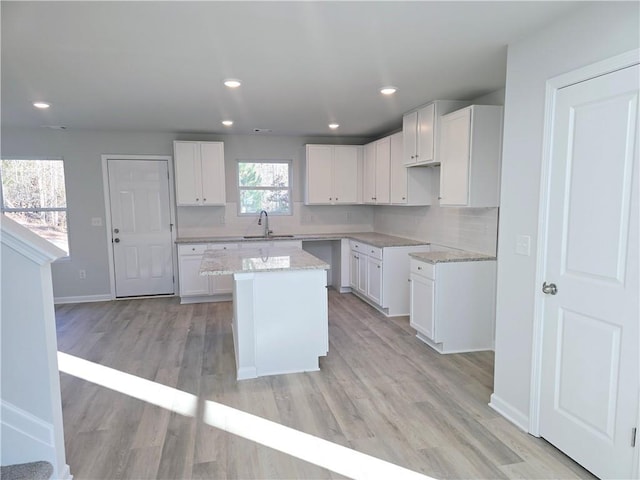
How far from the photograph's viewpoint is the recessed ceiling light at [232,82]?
3.17 m

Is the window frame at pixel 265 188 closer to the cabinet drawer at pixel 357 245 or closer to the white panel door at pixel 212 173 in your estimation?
the white panel door at pixel 212 173

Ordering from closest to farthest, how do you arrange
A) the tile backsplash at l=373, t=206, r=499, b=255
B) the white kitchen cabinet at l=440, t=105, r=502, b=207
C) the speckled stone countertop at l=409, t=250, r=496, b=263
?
the white kitchen cabinet at l=440, t=105, r=502, b=207
the speckled stone countertop at l=409, t=250, r=496, b=263
the tile backsplash at l=373, t=206, r=499, b=255

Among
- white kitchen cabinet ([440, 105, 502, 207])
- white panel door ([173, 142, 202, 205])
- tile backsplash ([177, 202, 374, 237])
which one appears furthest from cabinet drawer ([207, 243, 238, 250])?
white kitchen cabinet ([440, 105, 502, 207])

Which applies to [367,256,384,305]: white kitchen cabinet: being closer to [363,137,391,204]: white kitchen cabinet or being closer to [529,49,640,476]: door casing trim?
[363,137,391,204]: white kitchen cabinet

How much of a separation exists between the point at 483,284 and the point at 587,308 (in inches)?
64.4

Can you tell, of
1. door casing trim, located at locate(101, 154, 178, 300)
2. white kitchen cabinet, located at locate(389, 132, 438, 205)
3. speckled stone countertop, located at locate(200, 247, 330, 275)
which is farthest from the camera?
door casing trim, located at locate(101, 154, 178, 300)

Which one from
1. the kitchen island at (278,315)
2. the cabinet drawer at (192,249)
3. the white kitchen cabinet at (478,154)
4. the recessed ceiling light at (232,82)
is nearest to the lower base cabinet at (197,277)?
the cabinet drawer at (192,249)

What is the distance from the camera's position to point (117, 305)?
17.7ft

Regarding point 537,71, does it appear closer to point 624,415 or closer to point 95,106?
point 624,415

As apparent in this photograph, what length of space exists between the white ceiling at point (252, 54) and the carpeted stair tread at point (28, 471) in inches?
89.3

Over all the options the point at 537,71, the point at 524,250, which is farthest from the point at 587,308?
the point at 537,71

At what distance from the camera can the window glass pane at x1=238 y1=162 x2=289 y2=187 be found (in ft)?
19.8

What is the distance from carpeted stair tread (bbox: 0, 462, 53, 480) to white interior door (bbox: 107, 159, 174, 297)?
4.10 m

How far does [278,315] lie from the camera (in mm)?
3180
